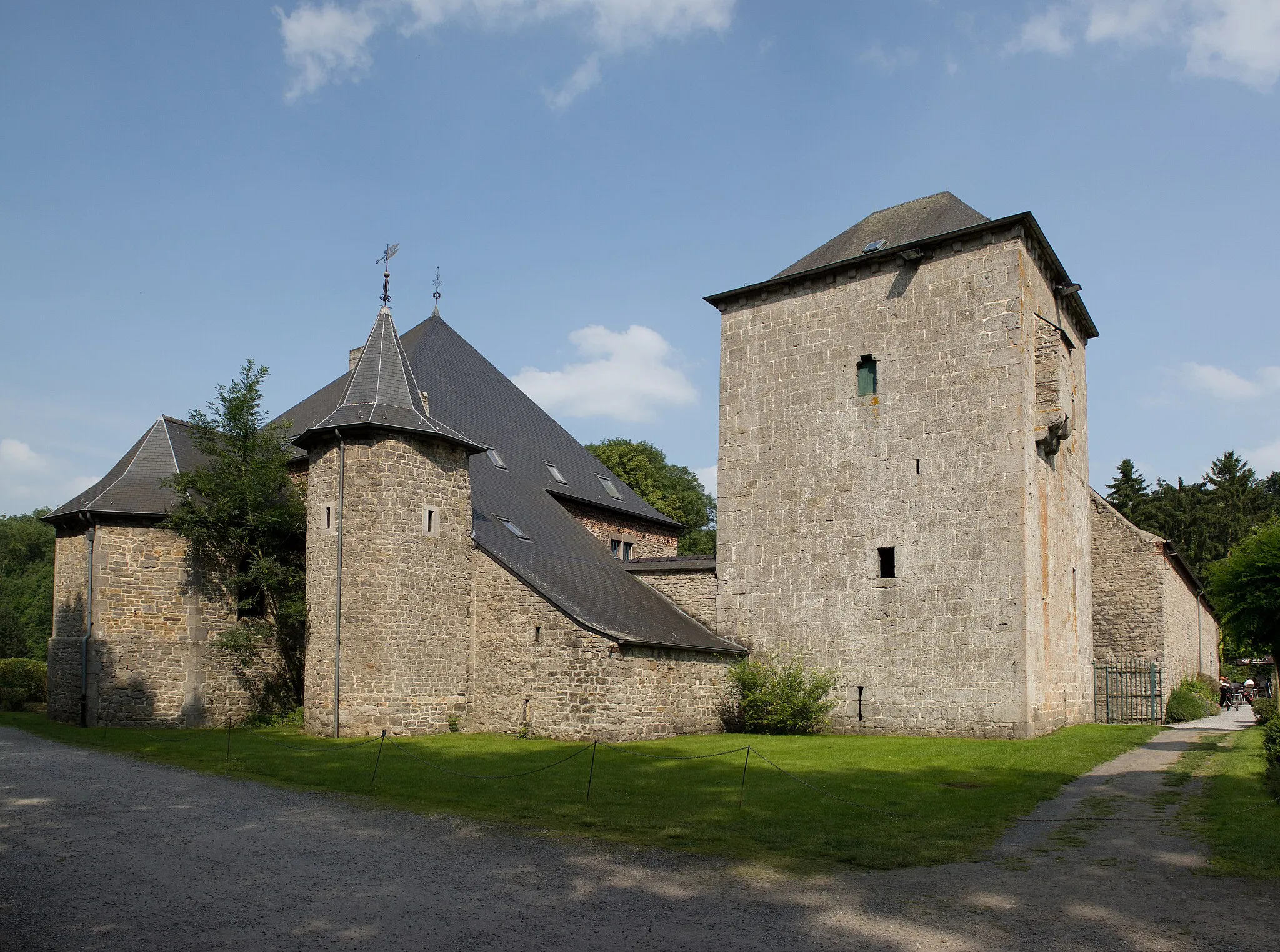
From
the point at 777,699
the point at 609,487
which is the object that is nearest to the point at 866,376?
the point at 777,699

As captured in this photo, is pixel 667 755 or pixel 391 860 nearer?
pixel 391 860

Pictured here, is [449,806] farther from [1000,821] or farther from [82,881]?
[1000,821]

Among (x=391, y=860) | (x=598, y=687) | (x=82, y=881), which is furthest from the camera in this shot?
(x=598, y=687)

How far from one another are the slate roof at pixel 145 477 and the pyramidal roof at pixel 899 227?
1501 cm

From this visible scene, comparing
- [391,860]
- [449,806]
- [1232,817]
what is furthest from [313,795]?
[1232,817]

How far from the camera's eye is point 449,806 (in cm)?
1215

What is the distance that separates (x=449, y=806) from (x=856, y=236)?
17.0 metres

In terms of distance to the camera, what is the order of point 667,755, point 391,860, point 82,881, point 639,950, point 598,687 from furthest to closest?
1. point 598,687
2. point 667,755
3. point 391,860
4. point 82,881
5. point 639,950

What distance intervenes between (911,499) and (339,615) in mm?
11868

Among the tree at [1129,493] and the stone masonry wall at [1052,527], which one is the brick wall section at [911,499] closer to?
the stone masonry wall at [1052,527]

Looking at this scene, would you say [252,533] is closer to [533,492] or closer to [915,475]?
[533,492]

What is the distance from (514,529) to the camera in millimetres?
23750

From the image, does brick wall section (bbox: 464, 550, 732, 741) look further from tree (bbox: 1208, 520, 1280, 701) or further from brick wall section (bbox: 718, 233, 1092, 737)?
tree (bbox: 1208, 520, 1280, 701)

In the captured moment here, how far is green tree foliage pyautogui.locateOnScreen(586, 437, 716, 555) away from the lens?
4578 centimetres
